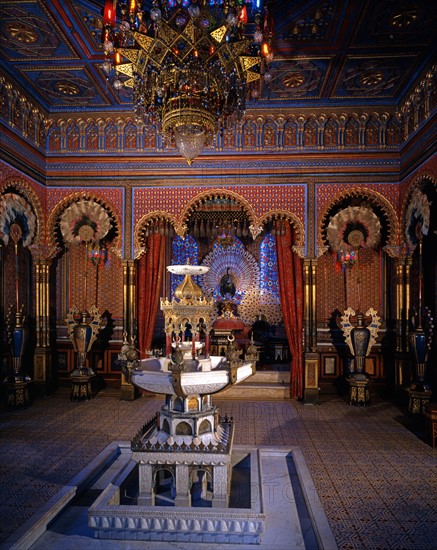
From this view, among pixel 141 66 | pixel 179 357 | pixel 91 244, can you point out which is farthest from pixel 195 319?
pixel 91 244

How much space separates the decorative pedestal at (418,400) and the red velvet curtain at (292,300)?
187 centimetres

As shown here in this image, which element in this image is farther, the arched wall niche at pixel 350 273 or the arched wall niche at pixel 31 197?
the arched wall niche at pixel 350 273

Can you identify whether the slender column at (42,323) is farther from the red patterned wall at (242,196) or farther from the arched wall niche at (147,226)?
the red patterned wall at (242,196)

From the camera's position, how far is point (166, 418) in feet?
13.9

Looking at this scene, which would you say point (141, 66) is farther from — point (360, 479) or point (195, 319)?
point (360, 479)

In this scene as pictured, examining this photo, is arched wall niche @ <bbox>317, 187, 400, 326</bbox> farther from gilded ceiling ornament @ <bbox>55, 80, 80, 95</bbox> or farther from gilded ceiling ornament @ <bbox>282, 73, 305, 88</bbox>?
gilded ceiling ornament @ <bbox>55, 80, 80, 95</bbox>

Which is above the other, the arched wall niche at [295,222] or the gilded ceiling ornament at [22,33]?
the gilded ceiling ornament at [22,33]

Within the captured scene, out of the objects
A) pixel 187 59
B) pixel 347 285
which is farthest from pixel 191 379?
pixel 347 285

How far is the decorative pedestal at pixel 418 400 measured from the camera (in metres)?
6.27

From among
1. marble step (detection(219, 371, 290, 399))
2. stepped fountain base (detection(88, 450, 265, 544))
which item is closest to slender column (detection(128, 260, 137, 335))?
marble step (detection(219, 371, 290, 399))

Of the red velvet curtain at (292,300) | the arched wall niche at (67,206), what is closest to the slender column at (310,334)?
the red velvet curtain at (292,300)

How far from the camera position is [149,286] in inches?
326

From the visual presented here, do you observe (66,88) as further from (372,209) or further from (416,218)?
(416,218)

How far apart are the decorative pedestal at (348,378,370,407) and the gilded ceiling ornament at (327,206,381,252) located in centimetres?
237
